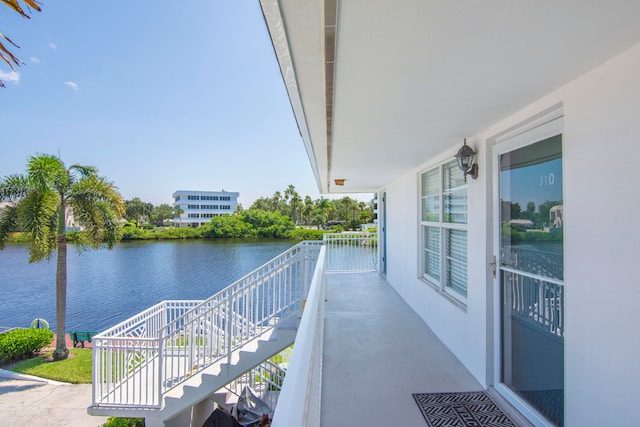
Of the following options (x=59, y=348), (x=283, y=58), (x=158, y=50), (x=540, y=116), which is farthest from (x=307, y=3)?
(x=158, y=50)

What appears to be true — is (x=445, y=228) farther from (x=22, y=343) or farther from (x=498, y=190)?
(x=22, y=343)

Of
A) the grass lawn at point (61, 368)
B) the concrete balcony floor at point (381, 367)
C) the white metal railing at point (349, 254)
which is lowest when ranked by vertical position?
the grass lawn at point (61, 368)

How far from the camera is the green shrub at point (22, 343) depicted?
9.43 meters

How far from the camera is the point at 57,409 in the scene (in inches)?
286

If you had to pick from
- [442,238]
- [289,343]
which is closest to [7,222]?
[289,343]

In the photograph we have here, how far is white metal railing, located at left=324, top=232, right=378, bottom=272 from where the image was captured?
816 centimetres

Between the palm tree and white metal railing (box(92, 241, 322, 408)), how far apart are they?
18.7 feet

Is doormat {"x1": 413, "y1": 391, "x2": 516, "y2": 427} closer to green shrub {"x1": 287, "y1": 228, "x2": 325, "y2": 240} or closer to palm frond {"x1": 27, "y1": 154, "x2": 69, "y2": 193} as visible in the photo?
palm frond {"x1": 27, "y1": 154, "x2": 69, "y2": 193}

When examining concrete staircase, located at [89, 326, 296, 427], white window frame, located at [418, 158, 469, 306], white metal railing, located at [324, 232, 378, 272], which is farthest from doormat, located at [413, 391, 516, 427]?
white metal railing, located at [324, 232, 378, 272]

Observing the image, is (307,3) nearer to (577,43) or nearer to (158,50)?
(577,43)

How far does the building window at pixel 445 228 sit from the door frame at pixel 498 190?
2.19 ft

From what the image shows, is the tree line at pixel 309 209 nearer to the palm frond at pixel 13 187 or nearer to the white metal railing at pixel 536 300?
the palm frond at pixel 13 187

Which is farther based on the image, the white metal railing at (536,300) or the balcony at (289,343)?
the balcony at (289,343)

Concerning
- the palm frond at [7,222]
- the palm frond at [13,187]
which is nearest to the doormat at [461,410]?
the palm frond at [13,187]
